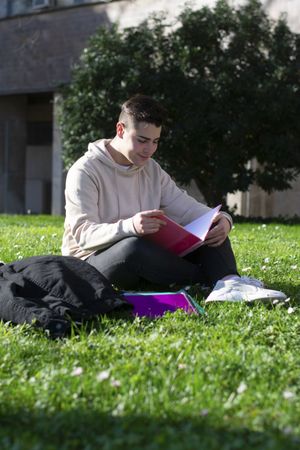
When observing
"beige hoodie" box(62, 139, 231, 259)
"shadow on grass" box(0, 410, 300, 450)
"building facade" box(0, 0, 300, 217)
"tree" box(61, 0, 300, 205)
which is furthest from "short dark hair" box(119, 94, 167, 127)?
"building facade" box(0, 0, 300, 217)

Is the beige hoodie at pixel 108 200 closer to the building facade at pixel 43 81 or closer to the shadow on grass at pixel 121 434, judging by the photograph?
the shadow on grass at pixel 121 434

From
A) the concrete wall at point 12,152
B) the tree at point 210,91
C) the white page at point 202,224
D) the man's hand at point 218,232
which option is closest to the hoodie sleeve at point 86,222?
the white page at point 202,224

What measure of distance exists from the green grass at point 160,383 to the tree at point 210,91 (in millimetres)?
9008

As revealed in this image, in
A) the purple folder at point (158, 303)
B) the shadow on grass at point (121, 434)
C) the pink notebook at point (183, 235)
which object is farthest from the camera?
the pink notebook at point (183, 235)

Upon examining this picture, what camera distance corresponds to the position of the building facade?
16.0 metres

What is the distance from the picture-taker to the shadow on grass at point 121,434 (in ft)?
7.66

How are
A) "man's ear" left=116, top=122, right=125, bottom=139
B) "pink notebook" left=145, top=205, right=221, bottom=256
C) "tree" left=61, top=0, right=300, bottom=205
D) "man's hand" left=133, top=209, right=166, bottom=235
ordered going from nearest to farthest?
"man's hand" left=133, top=209, right=166, bottom=235 < "pink notebook" left=145, top=205, right=221, bottom=256 < "man's ear" left=116, top=122, right=125, bottom=139 < "tree" left=61, top=0, right=300, bottom=205

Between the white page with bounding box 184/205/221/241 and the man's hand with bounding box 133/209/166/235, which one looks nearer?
the man's hand with bounding box 133/209/166/235

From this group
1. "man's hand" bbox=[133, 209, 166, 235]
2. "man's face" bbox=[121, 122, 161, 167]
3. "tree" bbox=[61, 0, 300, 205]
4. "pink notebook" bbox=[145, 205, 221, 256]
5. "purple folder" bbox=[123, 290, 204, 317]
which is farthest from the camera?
"tree" bbox=[61, 0, 300, 205]

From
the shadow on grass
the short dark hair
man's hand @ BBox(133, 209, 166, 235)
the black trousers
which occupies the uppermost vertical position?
the short dark hair

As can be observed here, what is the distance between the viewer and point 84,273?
4270 millimetres

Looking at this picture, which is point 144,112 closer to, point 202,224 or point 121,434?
point 202,224

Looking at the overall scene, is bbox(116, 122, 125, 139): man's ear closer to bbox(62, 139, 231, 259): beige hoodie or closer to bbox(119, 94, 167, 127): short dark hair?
bbox(119, 94, 167, 127): short dark hair

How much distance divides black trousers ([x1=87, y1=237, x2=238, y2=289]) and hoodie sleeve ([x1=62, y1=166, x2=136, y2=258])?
0.07m
